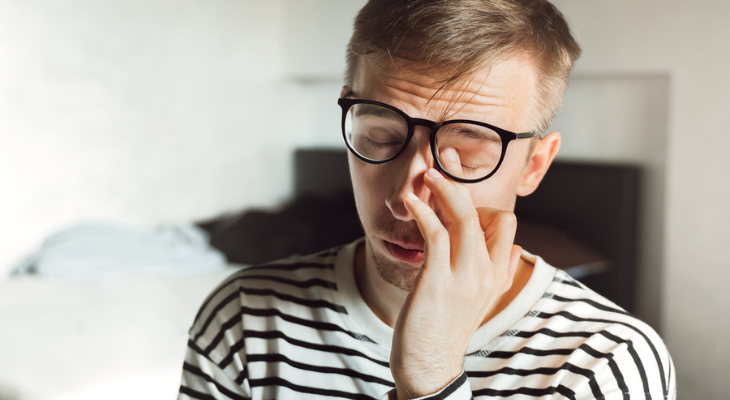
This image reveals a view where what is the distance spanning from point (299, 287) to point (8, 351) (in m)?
1.05

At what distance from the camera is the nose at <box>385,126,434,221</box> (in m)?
0.73

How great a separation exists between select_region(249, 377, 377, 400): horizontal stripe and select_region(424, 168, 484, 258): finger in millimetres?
289

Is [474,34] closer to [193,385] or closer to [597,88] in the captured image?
[193,385]

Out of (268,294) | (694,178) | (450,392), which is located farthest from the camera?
(694,178)

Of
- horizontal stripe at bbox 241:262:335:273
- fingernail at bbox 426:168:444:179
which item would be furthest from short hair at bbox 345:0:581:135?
horizontal stripe at bbox 241:262:335:273

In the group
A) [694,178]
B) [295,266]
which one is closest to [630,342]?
[295,266]

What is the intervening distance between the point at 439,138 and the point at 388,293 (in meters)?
0.26

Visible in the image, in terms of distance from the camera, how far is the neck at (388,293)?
83 centimetres

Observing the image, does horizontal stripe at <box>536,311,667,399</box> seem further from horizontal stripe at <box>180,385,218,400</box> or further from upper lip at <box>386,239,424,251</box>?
horizontal stripe at <box>180,385,218,400</box>

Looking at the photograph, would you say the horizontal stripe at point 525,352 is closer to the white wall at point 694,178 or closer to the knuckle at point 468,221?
the knuckle at point 468,221

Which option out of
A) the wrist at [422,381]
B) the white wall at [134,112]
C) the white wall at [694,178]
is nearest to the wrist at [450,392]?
the wrist at [422,381]

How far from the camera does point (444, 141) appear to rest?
74cm

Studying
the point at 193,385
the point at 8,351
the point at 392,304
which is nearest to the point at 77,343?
the point at 8,351

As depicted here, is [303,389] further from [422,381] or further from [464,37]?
[464,37]
